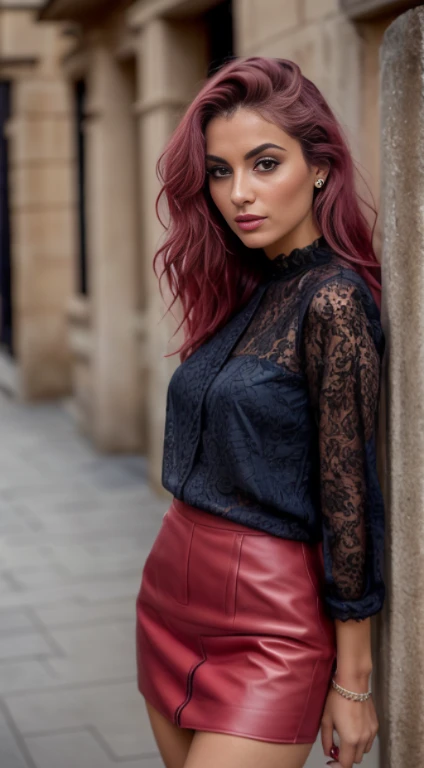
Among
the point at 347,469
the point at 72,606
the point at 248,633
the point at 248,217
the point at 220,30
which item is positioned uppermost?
the point at 220,30

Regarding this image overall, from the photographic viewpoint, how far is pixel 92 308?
32.2 ft

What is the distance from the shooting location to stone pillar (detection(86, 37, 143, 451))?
9.38 metres

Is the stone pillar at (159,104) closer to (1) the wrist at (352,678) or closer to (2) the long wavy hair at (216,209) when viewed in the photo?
(2) the long wavy hair at (216,209)

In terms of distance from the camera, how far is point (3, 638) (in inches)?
204

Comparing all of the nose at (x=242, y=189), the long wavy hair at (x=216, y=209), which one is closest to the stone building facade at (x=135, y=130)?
the long wavy hair at (x=216, y=209)

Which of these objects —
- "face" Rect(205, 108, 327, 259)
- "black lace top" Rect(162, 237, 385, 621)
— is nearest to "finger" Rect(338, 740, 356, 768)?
"black lace top" Rect(162, 237, 385, 621)

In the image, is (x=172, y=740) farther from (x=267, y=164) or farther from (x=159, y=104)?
(x=159, y=104)

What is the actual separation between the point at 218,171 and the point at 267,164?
119mm

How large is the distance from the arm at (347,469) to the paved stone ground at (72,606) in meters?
0.77

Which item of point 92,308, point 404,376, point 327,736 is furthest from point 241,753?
point 92,308

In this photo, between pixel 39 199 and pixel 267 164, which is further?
pixel 39 199

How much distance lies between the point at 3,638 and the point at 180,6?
4184 mm

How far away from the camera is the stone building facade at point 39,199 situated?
39.5ft

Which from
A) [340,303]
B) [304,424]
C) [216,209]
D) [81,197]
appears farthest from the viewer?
[81,197]
